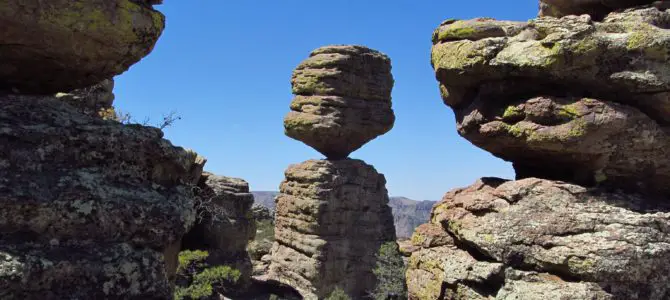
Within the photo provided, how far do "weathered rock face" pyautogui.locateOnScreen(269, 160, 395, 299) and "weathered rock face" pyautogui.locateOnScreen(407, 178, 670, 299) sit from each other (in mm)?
20047

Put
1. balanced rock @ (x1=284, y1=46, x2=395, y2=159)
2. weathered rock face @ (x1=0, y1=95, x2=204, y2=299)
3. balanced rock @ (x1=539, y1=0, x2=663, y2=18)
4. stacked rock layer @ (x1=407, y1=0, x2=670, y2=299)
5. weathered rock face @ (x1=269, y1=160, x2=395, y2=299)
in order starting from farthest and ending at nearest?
1. balanced rock @ (x1=284, y1=46, x2=395, y2=159)
2. weathered rock face @ (x1=269, y1=160, x2=395, y2=299)
3. balanced rock @ (x1=539, y1=0, x2=663, y2=18)
4. stacked rock layer @ (x1=407, y1=0, x2=670, y2=299)
5. weathered rock face @ (x1=0, y1=95, x2=204, y2=299)

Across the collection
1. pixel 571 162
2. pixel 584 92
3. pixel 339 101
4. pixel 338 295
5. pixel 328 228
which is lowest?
pixel 338 295

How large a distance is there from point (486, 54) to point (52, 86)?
8.04 metres

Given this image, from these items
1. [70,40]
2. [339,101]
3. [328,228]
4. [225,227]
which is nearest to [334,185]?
[328,228]

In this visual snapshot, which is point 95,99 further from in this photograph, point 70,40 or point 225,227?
point 70,40

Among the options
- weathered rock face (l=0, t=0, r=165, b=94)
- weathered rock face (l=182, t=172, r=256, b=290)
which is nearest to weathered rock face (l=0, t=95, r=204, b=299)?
weathered rock face (l=0, t=0, r=165, b=94)

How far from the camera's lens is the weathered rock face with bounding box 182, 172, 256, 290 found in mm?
28750

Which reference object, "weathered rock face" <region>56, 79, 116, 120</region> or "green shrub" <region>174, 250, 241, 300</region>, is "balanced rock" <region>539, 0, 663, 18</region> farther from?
"green shrub" <region>174, 250, 241, 300</region>

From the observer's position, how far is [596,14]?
462 inches

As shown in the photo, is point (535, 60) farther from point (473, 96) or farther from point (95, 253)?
point (95, 253)

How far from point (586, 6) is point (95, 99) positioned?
17447 mm

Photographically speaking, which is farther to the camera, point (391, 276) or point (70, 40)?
point (391, 276)

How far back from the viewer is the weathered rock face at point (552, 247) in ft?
28.7

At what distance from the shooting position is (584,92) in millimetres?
10070
